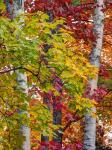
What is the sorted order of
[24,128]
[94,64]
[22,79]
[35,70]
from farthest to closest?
1. [94,64]
2. [24,128]
3. [22,79]
4. [35,70]

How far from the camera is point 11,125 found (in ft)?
19.0

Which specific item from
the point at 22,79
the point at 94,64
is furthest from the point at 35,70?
the point at 94,64

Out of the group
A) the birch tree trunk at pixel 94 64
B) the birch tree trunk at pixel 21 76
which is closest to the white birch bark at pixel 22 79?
the birch tree trunk at pixel 21 76

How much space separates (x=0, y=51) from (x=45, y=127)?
1658 millimetres

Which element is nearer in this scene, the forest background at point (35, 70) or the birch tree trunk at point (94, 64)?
the forest background at point (35, 70)

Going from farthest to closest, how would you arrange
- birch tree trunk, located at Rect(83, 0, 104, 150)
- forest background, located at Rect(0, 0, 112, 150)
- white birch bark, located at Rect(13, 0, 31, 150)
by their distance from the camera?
birch tree trunk, located at Rect(83, 0, 104, 150)
white birch bark, located at Rect(13, 0, 31, 150)
forest background, located at Rect(0, 0, 112, 150)

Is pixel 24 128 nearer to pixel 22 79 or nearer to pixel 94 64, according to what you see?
pixel 22 79

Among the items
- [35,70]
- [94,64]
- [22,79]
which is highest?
[94,64]

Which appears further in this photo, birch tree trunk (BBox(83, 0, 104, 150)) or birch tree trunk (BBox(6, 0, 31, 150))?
birch tree trunk (BBox(83, 0, 104, 150))

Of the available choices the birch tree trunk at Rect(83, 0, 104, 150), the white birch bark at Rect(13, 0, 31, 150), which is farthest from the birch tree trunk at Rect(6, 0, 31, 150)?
the birch tree trunk at Rect(83, 0, 104, 150)

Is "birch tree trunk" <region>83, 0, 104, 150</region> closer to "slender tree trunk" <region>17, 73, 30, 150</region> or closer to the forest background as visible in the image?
"slender tree trunk" <region>17, 73, 30, 150</region>

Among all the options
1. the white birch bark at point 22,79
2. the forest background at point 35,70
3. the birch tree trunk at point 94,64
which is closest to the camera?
the forest background at point 35,70

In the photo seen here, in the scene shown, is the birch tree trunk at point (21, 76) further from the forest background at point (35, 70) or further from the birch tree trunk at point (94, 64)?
the birch tree trunk at point (94, 64)

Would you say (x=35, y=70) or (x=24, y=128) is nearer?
(x=35, y=70)
